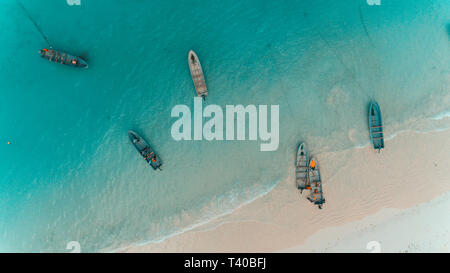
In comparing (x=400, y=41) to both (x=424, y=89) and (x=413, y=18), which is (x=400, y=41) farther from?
(x=424, y=89)

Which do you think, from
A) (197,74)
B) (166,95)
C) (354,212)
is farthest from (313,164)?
(166,95)

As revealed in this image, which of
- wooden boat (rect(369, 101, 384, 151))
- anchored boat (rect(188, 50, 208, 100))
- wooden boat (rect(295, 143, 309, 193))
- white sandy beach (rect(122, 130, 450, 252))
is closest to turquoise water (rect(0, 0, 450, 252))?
wooden boat (rect(369, 101, 384, 151))

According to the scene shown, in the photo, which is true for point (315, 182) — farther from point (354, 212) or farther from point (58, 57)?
point (58, 57)

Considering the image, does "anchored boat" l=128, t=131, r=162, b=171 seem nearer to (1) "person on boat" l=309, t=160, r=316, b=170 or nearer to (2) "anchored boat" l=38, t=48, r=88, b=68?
(2) "anchored boat" l=38, t=48, r=88, b=68
